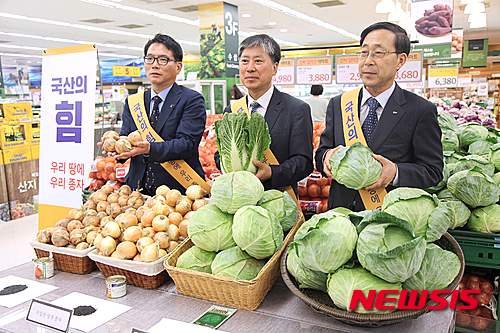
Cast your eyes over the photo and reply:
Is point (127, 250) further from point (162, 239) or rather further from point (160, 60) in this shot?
point (160, 60)

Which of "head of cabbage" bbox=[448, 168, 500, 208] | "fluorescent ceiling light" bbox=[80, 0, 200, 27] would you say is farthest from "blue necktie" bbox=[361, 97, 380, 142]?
"fluorescent ceiling light" bbox=[80, 0, 200, 27]

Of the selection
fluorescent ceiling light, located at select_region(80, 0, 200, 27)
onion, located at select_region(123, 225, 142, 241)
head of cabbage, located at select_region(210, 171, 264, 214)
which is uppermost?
fluorescent ceiling light, located at select_region(80, 0, 200, 27)

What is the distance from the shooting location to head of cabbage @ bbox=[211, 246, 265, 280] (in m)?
1.47

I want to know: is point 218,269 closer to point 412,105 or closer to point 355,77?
point 412,105

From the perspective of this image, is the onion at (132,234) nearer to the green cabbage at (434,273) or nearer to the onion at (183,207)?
the onion at (183,207)

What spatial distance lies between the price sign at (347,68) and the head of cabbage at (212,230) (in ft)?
14.7

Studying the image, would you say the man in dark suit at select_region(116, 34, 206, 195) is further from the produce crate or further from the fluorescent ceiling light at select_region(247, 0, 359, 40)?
the fluorescent ceiling light at select_region(247, 0, 359, 40)

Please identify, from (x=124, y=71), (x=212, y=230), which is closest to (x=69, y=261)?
(x=212, y=230)

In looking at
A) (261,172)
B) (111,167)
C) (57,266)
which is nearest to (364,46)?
(261,172)

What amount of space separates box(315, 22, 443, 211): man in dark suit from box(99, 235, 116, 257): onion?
97cm

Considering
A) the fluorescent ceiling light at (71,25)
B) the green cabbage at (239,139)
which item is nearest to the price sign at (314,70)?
the green cabbage at (239,139)

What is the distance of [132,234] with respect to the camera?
1729 mm

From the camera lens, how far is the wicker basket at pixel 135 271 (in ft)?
5.32

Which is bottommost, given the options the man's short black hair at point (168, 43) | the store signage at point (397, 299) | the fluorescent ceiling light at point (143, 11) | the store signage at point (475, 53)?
the store signage at point (397, 299)
